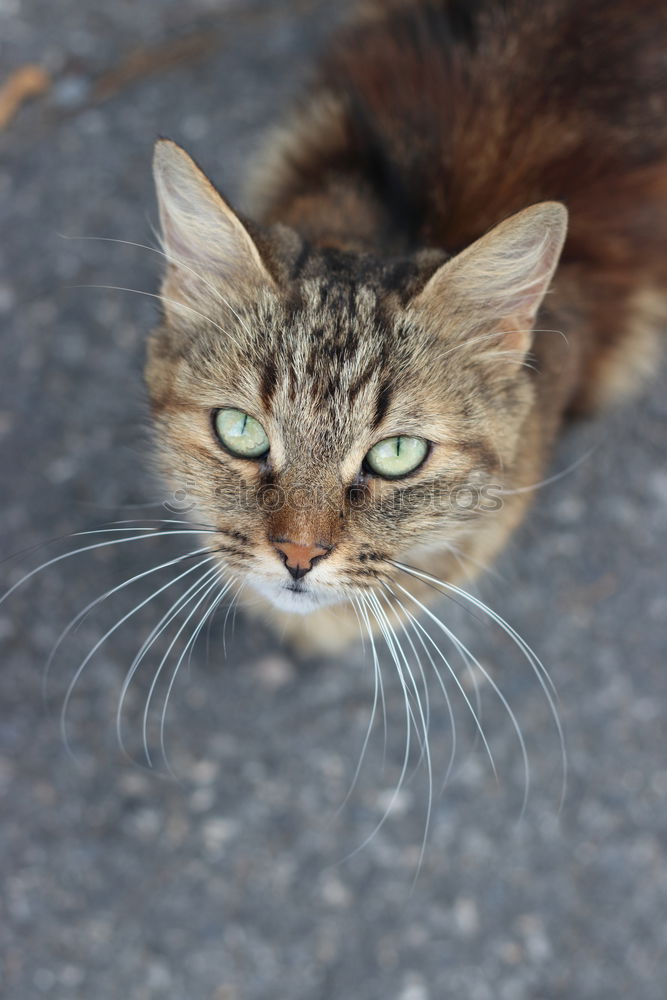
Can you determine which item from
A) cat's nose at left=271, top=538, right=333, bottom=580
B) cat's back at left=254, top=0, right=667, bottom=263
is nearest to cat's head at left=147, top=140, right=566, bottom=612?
cat's nose at left=271, top=538, right=333, bottom=580

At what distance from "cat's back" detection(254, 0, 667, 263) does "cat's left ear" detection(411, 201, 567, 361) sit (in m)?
0.33

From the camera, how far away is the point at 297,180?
79.4 inches

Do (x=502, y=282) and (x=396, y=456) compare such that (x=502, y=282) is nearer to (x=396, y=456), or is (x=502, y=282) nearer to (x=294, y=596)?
(x=396, y=456)

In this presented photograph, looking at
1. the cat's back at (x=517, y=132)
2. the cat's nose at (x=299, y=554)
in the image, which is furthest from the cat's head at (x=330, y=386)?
the cat's back at (x=517, y=132)

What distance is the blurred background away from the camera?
1.89 metres

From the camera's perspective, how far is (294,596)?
1399 millimetres

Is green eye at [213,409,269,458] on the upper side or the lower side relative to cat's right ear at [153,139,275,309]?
lower

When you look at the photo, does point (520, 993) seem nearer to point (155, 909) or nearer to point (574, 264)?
point (155, 909)

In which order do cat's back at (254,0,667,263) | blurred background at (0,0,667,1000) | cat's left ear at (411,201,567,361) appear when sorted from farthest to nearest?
blurred background at (0,0,667,1000), cat's back at (254,0,667,263), cat's left ear at (411,201,567,361)

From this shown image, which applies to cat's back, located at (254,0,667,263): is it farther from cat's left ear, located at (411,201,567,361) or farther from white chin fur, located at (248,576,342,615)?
white chin fur, located at (248,576,342,615)

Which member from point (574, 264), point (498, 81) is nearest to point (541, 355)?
point (574, 264)

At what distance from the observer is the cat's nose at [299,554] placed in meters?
1.29

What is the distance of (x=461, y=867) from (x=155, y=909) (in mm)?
687

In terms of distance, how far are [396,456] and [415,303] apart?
249 millimetres
